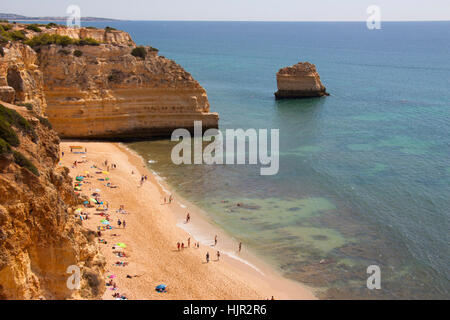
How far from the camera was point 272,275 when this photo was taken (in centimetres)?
2488

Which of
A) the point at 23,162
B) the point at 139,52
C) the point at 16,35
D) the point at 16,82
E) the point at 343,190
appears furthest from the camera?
the point at 139,52

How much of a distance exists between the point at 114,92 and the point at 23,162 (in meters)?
33.0

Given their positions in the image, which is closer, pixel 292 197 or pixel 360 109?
pixel 292 197

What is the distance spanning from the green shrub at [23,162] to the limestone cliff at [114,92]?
1227 inches

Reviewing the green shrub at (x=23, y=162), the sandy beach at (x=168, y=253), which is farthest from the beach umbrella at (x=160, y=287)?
the green shrub at (x=23, y=162)

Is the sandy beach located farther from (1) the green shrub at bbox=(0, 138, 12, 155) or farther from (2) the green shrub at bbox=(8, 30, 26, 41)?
(2) the green shrub at bbox=(8, 30, 26, 41)

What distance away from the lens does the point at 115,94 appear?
4666 centimetres

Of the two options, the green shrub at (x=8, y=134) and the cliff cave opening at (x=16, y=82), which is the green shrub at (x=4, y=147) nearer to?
the green shrub at (x=8, y=134)

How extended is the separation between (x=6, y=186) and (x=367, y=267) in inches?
753

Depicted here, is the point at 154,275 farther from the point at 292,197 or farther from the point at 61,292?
the point at 292,197

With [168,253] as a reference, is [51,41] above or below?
above

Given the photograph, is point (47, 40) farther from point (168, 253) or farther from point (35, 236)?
point (35, 236)

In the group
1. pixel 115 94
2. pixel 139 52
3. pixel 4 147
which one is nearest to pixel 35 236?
pixel 4 147
